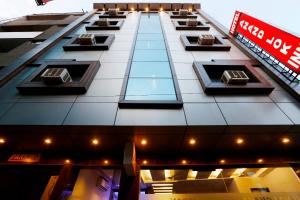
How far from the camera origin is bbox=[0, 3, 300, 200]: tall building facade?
704cm

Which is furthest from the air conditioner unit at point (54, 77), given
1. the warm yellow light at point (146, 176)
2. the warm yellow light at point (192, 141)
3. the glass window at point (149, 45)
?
the warm yellow light at point (192, 141)

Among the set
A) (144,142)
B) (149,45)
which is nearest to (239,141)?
(144,142)

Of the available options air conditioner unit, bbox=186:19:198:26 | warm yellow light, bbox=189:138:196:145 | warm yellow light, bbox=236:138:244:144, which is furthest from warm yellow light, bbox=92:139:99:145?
air conditioner unit, bbox=186:19:198:26

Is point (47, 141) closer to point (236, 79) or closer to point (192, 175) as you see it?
point (192, 175)

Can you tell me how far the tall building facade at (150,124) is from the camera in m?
7.04

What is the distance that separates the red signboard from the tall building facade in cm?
68

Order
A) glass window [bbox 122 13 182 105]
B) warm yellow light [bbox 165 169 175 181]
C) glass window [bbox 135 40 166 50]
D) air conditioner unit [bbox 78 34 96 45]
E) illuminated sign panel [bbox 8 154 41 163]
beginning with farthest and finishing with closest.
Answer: glass window [bbox 135 40 166 50]
air conditioner unit [bbox 78 34 96 45]
warm yellow light [bbox 165 169 175 181]
glass window [bbox 122 13 182 105]
illuminated sign panel [bbox 8 154 41 163]

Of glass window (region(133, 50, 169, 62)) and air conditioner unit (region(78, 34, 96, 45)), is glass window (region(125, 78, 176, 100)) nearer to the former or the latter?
glass window (region(133, 50, 169, 62))

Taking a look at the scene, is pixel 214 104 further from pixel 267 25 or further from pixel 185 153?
pixel 267 25

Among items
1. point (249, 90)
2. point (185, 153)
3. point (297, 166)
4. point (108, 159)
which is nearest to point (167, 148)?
point (185, 153)

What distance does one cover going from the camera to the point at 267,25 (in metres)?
11.1

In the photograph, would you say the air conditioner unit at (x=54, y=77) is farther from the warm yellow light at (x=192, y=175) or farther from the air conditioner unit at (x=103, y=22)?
the air conditioner unit at (x=103, y=22)

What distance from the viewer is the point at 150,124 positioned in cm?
695

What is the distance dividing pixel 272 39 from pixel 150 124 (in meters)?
8.97
